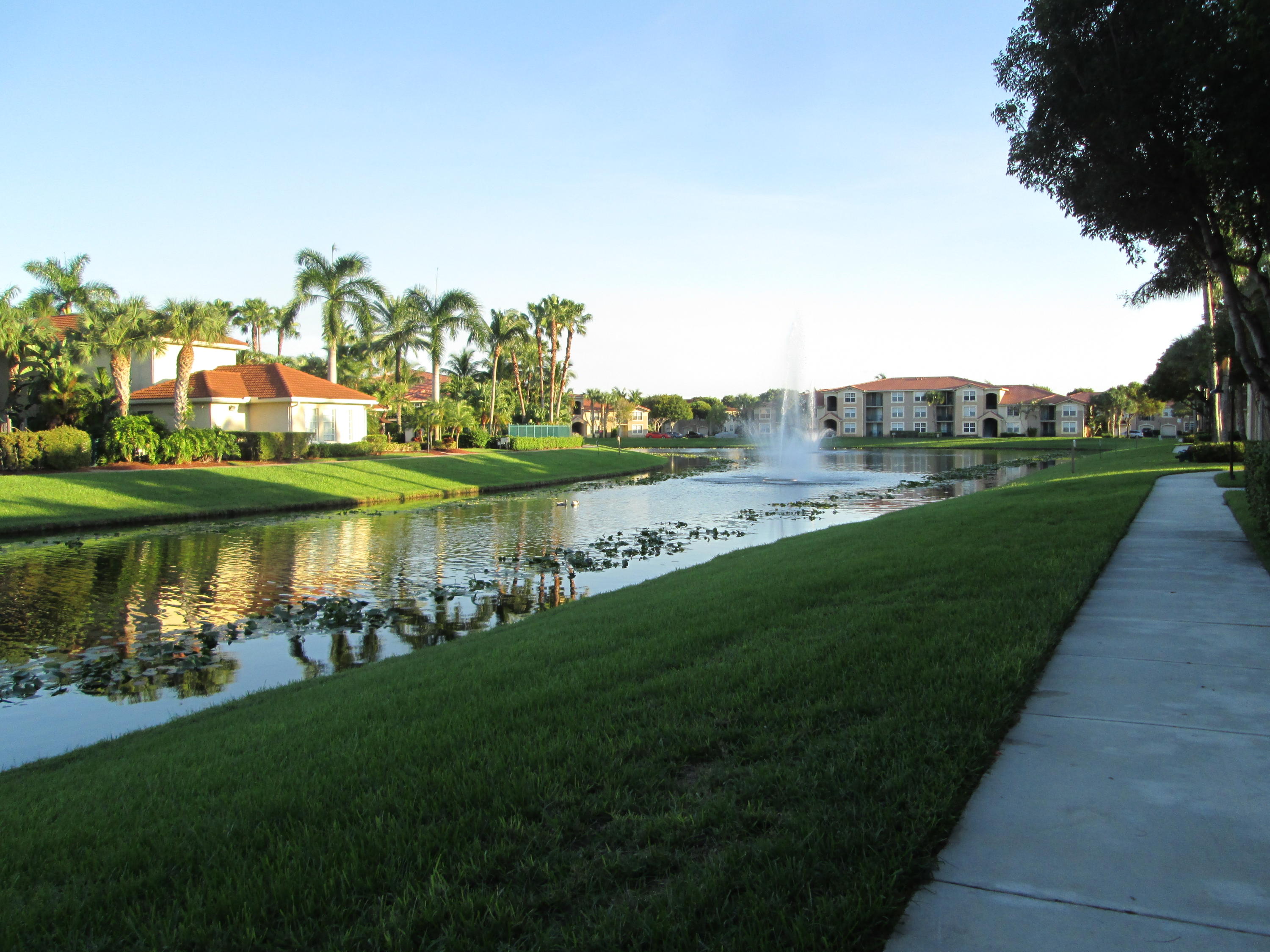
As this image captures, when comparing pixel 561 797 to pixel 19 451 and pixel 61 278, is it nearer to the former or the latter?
pixel 19 451

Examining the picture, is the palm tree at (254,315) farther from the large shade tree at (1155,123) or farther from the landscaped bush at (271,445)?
the large shade tree at (1155,123)

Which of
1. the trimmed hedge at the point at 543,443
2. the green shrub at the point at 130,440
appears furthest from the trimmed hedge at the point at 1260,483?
the trimmed hedge at the point at 543,443

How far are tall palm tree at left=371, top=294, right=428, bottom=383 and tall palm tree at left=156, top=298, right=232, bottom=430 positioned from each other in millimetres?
16016

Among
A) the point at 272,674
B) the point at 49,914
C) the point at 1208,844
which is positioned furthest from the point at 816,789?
the point at 272,674

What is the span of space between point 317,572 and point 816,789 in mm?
14459

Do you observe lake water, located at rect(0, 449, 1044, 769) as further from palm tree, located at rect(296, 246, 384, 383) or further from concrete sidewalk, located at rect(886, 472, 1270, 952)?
palm tree, located at rect(296, 246, 384, 383)

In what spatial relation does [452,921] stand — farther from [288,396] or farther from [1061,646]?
[288,396]

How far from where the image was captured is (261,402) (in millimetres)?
42250

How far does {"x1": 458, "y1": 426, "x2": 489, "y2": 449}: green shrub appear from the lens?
57188mm

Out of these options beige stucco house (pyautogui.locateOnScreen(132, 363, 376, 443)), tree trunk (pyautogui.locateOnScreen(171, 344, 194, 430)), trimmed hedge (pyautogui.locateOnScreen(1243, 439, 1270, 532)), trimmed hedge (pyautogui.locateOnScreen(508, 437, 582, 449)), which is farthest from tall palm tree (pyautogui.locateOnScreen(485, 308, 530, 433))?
trimmed hedge (pyautogui.locateOnScreen(1243, 439, 1270, 532))

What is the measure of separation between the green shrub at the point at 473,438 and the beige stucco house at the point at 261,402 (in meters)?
11.4

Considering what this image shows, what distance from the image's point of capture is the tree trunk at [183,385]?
36.8 meters

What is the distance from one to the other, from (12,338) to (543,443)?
35.9 metres

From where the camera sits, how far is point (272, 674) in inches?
385
